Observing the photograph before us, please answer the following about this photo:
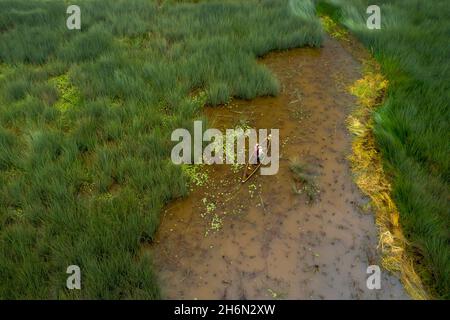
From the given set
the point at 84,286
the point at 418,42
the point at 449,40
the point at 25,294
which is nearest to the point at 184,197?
the point at 84,286

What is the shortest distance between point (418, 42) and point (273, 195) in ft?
11.9

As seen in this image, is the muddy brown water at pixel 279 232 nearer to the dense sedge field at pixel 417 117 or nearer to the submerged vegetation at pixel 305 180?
the submerged vegetation at pixel 305 180

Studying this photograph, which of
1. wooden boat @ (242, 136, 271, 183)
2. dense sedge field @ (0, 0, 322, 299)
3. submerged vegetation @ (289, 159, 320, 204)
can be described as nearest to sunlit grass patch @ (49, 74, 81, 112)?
dense sedge field @ (0, 0, 322, 299)

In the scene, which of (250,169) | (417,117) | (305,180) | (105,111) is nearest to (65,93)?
(105,111)

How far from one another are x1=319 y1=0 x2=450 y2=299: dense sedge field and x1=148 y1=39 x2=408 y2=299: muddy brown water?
0.34m

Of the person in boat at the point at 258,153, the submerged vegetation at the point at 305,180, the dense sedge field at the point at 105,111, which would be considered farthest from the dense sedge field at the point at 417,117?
the person in boat at the point at 258,153

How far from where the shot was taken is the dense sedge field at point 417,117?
3.14 m

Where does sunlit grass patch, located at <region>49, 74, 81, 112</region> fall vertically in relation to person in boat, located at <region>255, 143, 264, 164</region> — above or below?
above

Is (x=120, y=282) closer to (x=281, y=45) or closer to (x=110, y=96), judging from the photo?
(x=110, y=96)

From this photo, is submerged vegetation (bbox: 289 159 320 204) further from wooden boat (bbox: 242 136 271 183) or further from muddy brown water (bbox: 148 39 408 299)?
wooden boat (bbox: 242 136 271 183)

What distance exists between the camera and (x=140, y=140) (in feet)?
12.5

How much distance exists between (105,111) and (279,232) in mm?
2253

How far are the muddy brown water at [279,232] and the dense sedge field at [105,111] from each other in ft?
0.84

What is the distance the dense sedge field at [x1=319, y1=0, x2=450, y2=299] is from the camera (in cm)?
314
